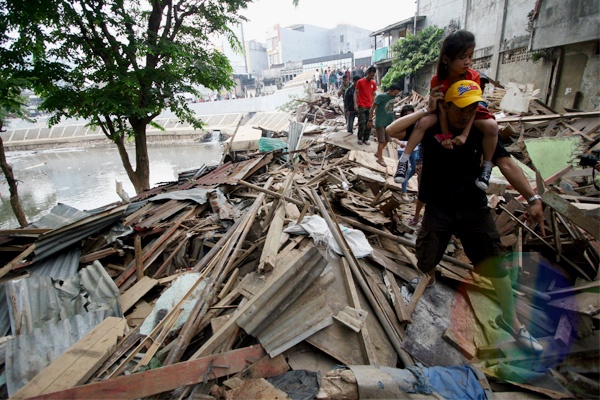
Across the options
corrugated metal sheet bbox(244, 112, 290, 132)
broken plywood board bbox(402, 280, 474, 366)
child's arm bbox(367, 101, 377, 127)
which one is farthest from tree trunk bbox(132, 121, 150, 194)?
corrugated metal sheet bbox(244, 112, 290, 132)

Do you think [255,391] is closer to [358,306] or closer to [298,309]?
[298,309]

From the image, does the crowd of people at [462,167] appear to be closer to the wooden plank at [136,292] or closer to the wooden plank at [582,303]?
the wooden plank at [582,303]

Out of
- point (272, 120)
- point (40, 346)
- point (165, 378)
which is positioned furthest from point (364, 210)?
point (272, 120)

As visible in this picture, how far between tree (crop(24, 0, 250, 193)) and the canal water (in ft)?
10.0

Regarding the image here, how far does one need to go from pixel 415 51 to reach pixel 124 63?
1924cm

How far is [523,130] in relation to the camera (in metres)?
7.28

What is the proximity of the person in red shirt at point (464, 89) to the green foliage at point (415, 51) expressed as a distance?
19.7 metres

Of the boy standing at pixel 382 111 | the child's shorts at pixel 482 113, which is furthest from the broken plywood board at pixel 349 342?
the boy standing at pixel 382 111

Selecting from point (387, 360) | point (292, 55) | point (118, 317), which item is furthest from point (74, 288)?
point (292, 55)

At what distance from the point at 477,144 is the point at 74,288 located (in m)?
4.18

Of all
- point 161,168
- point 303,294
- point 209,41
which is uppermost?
point 209,41

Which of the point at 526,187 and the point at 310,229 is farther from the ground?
the point at 526,187

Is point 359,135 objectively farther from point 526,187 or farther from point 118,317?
point 118,317

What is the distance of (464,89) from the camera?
1.75 meters
